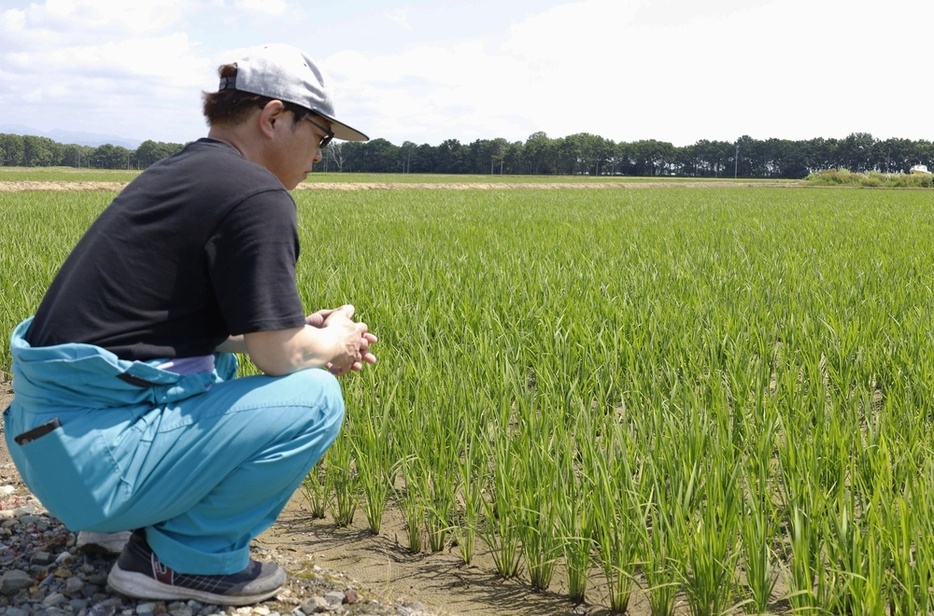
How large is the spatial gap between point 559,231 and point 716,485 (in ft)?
28.7

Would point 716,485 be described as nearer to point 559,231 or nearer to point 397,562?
point 397,562

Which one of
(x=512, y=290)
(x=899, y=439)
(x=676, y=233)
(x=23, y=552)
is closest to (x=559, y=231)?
(x=676, y=233)

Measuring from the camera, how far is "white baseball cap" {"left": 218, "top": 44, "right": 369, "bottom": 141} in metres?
1.89

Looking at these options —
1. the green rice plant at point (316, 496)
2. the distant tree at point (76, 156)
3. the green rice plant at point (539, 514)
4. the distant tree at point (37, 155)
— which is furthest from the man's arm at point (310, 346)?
the distant tree at point (37, 155)

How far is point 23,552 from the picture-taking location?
225cm

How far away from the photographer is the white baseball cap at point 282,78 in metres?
1.89

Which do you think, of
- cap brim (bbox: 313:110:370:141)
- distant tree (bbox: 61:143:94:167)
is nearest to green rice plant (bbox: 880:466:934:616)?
cap brim (bbox: 313:110:370:141)

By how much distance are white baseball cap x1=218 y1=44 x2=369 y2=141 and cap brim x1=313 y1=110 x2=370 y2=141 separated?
0.04 feet

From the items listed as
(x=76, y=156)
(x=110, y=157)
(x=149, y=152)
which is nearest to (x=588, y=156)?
(x=149, y=152)

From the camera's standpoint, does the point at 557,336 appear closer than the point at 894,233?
Yes

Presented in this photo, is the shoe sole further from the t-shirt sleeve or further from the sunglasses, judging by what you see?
the sunglasses

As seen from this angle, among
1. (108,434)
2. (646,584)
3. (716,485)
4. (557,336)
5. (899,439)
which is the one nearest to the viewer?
(108,434)

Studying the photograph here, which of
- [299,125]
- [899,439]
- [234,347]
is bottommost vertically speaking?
[899,439]

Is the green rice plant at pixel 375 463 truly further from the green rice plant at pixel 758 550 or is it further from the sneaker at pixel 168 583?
the green rice plant at pixel 758 550
